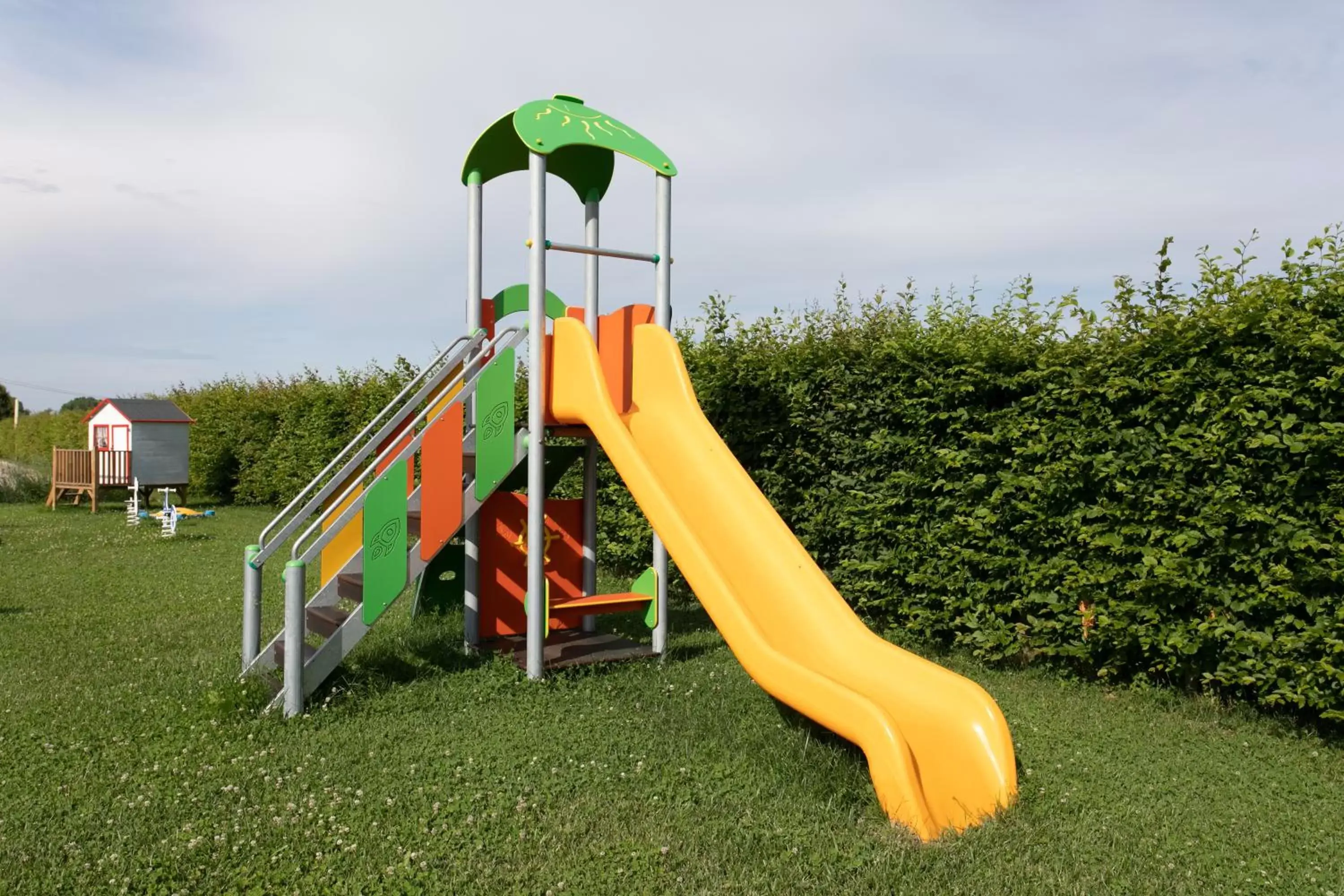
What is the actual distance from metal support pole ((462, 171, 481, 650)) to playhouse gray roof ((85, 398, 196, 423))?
1279 cm

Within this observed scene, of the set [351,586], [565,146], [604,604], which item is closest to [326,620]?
[351,586]

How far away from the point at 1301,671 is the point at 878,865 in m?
3.04

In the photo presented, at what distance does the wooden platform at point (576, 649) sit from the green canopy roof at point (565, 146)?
333 cm

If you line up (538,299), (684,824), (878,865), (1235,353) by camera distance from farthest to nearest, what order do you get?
(538,299) → (1235,353) → (684,824) → (878,865)

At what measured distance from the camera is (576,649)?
6.88 meters

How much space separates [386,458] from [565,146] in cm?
251

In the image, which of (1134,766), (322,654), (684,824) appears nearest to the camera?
(684,824)

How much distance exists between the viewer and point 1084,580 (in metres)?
5.99

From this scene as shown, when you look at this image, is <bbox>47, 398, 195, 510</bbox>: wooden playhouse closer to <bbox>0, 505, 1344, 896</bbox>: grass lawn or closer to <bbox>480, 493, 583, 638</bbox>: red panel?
<bbox>0, 505, 1344, 896</bbox>: grass lawn

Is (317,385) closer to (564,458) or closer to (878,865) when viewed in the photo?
(564,458)

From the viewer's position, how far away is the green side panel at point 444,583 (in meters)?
7.48

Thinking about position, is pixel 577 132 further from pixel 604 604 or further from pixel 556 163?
pixel 604 604

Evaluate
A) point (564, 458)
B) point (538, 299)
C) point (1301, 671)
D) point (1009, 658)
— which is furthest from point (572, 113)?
point (1301, 671)

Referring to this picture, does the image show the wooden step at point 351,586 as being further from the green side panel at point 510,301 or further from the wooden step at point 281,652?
the green side panel at point 510,301
